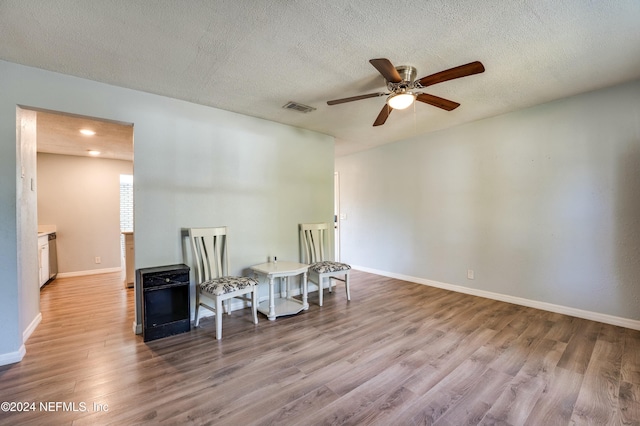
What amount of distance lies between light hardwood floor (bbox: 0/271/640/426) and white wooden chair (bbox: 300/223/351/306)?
582 millimetres

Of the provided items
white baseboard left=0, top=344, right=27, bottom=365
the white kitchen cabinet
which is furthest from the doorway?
white baseboard left=0, top=344, right=27, bottom=365

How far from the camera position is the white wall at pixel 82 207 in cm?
538

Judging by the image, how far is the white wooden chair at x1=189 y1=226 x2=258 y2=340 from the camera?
2863 millimetres

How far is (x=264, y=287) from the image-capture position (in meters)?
3.92

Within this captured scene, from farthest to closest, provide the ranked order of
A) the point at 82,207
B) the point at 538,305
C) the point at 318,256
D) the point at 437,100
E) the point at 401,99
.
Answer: the point at 82,207, the point at 318,256, the point at 538,305, the point at 437,100, the point at 401,99

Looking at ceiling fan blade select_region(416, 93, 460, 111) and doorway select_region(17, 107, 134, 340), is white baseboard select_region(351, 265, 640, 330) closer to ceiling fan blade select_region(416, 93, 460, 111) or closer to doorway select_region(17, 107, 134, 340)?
ceiling fan blade select_region(416, 93, 460, 111)

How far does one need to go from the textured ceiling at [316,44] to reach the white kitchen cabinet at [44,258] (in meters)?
3.43

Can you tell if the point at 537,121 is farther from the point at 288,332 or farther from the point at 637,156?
the point at 288,332

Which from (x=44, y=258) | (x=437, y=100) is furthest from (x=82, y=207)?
(x=437, y=100)

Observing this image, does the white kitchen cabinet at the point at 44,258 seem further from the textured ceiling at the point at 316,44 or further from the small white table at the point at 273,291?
the small white table at the point at 273,291

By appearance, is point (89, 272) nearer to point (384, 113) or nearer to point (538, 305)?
point (384, 113)

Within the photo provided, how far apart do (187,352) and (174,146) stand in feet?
7.15

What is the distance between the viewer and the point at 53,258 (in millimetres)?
5203

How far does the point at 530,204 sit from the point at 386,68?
290 centimetres
